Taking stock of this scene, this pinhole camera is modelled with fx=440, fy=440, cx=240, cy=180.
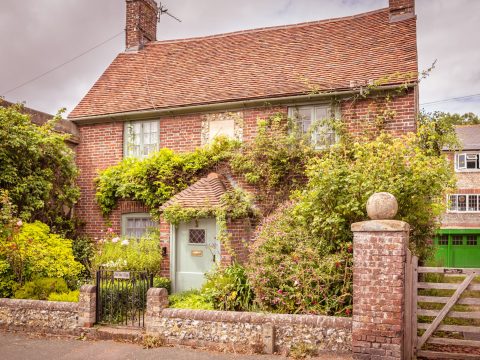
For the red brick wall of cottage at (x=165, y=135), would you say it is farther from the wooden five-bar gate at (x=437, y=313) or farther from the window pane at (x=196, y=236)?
the wooden five-bar gate at (x=437, y=313)

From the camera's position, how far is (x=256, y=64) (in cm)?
1464

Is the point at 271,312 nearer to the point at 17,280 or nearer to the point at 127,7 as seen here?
the point at 17,280

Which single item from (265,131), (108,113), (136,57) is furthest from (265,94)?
(136,57)

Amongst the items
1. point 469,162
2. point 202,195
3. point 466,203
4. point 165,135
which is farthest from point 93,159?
point 469,162

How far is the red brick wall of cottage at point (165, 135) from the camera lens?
38.5 ft

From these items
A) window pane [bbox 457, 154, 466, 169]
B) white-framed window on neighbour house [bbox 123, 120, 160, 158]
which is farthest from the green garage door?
white-framed window on neighbour house [bbox 123, 120, 160, 158]

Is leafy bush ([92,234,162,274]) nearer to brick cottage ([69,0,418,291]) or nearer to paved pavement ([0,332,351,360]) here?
brick cottage ([69,0,418,291])

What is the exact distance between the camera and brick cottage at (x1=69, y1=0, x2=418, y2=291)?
38.9 ft

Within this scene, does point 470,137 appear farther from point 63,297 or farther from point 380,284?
point 63,297

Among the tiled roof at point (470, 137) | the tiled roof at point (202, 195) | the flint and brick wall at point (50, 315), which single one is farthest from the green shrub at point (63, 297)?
the tiled roof at point (470, 137)

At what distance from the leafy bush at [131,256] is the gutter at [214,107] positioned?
4.01 metres

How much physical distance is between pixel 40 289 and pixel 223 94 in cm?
749

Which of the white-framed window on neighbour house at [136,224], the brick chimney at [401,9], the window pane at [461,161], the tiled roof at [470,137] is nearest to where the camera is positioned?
the white-framed window on neighbour house at [136,224]

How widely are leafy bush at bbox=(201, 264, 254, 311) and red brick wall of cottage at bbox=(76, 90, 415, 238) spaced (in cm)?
534
